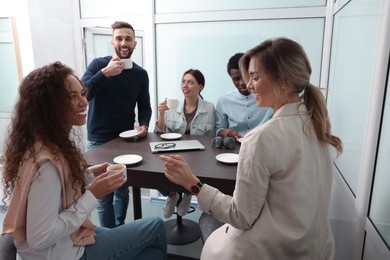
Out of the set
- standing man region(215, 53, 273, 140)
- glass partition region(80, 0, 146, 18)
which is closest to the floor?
standing man region(215, 53, 273, 140)

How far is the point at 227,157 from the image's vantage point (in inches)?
61.6

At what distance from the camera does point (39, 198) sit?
88 cm

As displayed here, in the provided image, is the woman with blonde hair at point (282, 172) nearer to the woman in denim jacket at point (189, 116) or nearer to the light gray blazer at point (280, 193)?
the light gray blazer at point (280, 193)

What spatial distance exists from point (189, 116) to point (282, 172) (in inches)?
55.8

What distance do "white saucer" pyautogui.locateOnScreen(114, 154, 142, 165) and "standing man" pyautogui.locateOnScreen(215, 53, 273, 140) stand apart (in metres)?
0.74

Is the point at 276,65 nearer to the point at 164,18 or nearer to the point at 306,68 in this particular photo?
the point at 306,68

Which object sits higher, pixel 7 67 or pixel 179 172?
pixel 7 67

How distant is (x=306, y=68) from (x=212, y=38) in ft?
6.24

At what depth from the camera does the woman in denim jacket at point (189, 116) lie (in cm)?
219

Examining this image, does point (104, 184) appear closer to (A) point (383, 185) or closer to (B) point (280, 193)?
(B) point (280, 193)

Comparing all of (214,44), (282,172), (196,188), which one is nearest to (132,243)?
(196,188)

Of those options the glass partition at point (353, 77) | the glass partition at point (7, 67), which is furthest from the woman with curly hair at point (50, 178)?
the glass partition at point (7, 67)

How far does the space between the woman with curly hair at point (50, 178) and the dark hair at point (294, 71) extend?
0.68 metres

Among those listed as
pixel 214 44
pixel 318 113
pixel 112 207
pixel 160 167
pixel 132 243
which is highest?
pixel 214 44
